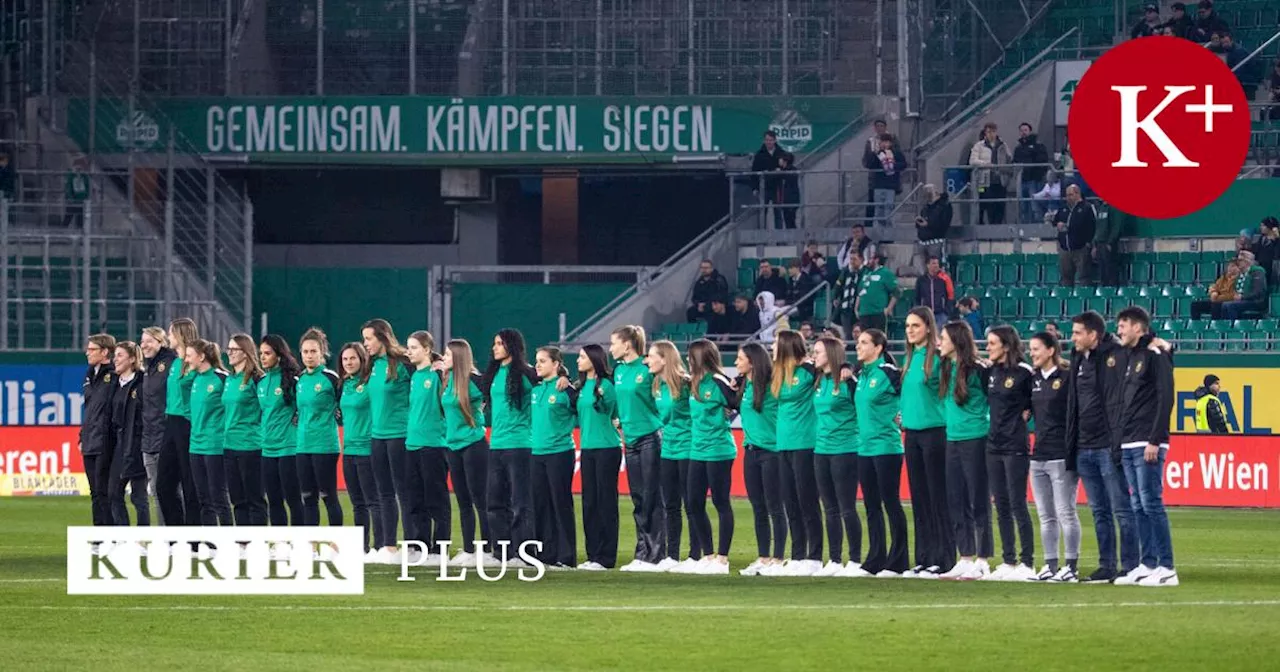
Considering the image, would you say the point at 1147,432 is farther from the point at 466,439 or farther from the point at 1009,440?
the point at 466,439

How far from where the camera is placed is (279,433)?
1789cm

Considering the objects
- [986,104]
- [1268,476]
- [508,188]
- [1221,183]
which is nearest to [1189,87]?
[1221,183]

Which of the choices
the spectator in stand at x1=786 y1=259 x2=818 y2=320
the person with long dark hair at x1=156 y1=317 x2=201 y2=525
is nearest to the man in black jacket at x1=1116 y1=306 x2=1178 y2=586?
the person with long dark hair at x1=156 y1=317 x2=201 y2=525

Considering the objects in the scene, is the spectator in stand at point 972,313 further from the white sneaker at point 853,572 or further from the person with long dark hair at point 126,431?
the person with long dark hair at point 126,431

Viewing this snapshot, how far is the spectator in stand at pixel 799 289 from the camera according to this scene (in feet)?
106

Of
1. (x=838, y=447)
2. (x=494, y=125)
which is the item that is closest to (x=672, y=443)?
(x=838, y=447)

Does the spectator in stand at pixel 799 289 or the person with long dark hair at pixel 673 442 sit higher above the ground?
the spectator in stand at pixel 799 289

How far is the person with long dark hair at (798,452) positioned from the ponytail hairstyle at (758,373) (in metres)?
0.13

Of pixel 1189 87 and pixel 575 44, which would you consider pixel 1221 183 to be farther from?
pixel 575 44

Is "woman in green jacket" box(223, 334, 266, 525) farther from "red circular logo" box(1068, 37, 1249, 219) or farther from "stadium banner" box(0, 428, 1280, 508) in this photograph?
"red circular logo" box(1068, 37, 1249, 219)

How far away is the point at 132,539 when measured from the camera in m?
16.3

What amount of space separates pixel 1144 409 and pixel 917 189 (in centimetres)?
1948

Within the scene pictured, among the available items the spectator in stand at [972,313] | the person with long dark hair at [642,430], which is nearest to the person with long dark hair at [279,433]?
the person with long dark hair at [642,430]

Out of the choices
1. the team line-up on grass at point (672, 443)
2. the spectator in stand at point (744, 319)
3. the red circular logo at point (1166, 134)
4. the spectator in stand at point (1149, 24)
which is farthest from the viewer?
the spectator in stand at point (1149, 24)
